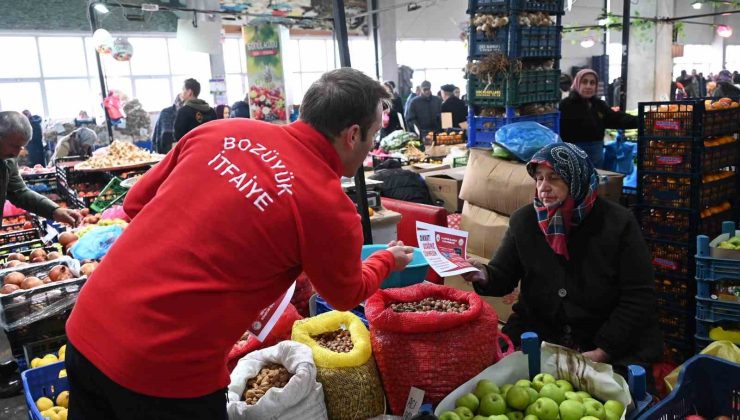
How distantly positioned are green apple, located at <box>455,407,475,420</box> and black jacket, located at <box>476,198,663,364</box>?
2.56ft

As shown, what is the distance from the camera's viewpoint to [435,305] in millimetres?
2148

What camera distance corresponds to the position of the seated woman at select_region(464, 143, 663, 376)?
236 centimetres

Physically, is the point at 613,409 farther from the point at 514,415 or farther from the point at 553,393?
the point at 514,415

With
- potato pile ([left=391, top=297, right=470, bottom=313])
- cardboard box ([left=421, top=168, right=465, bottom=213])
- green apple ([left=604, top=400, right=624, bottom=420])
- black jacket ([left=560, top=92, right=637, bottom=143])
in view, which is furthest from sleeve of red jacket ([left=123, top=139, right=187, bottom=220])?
black jacket ([left=560, top=92, right=637, bottom=143])

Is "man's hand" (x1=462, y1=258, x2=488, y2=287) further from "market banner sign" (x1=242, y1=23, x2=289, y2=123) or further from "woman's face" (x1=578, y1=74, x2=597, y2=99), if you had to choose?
"market banner sign" (x1=242, y1=23, x2=289, y2=123)

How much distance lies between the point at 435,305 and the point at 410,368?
27 centimetres

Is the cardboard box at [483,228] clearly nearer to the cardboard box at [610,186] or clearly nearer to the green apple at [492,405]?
the cardboard box at [610,186]

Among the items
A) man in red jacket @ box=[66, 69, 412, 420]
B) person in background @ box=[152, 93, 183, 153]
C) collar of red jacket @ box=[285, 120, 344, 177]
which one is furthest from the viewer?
person in background @ box=[152, 93, 183, 153]

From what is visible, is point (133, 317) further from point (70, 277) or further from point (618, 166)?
point (618, 166)

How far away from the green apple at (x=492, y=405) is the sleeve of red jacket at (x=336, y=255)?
0.60m

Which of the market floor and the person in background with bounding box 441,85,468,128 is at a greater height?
the person in background with bounding box 441,85,468,128

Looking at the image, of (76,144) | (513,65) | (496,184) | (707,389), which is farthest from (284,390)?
(76,144)

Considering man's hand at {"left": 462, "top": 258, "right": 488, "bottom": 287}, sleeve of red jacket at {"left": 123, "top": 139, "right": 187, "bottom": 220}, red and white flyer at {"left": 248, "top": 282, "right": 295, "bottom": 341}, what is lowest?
man's hand at {"left": 462, "top": 258, "right": 488, "bottom": 287}

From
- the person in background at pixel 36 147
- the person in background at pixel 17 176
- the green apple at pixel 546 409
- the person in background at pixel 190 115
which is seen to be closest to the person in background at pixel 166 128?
the person in background at pixel 190 115
